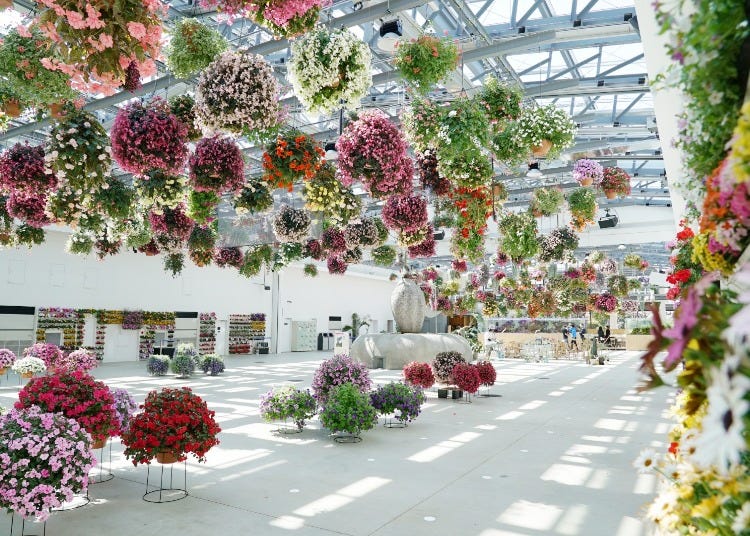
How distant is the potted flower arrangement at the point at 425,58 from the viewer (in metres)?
4.61

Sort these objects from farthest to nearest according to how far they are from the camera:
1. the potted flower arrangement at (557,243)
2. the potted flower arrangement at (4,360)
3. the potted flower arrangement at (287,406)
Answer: the potted flower arrangement at (4,360) < the potted flower arrangement at (557,243) < the potted flower arrangement at (287,406)

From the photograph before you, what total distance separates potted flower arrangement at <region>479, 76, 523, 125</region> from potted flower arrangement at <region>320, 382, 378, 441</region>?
3.89 meters

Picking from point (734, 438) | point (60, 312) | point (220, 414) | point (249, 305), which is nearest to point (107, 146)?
point (734, 438)

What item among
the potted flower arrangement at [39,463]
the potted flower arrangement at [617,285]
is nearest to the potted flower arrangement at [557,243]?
the potted flower arrangement at [617,285]

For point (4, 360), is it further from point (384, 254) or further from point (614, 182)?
point (614, 182)

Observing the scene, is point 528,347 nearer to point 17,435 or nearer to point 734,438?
point 17,435

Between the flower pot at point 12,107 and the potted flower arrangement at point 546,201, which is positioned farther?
the potted flower arrangement at point 546,201

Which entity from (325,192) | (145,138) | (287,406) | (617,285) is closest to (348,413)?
(287,406)

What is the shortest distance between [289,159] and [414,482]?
11.3 feet

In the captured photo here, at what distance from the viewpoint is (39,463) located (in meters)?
3.63

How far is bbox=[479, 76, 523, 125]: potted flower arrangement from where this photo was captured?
548 cm

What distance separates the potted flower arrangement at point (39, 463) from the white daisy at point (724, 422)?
396cm

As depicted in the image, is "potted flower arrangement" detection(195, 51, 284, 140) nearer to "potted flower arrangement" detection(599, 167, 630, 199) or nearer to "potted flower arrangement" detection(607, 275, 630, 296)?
"potted flower arrangement" detection(599, 167, 630, 199)

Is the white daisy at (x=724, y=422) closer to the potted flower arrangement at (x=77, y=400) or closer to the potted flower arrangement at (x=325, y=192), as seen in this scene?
the potted flower arrangement at (x=77, y=400)
